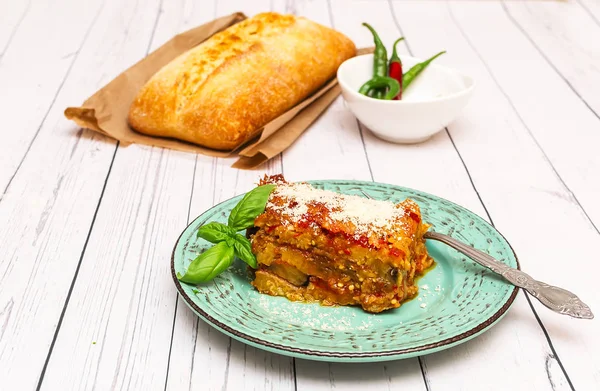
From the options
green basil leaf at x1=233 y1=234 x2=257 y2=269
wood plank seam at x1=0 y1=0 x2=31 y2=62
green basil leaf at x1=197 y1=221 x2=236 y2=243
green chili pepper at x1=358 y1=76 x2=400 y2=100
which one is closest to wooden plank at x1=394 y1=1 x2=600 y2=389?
green chili pepper at x1=358 y1=76 x2=400 y2=100

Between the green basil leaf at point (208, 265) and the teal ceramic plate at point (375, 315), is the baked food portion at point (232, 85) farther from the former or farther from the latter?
the green basil leaf at point (208, 265)

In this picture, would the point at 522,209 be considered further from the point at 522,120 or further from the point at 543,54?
the point at 543,54

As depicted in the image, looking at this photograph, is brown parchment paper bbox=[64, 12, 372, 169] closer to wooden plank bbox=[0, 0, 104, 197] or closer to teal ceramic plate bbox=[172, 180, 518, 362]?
wooden plank bbox=[0, 0, 104, 197]

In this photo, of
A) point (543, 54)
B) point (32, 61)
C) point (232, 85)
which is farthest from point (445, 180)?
point (32, 61)

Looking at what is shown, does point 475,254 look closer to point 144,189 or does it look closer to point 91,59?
point 144,189

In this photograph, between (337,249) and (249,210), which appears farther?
(249,210)

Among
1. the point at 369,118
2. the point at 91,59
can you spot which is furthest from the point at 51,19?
the point at 369,118
